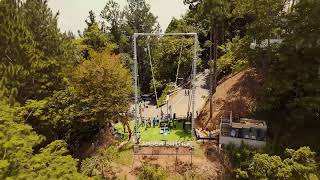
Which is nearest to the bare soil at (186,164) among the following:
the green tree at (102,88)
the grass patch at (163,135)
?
the grass patch at (163,135)

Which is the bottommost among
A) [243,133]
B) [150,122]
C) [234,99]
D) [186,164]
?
[186,164]

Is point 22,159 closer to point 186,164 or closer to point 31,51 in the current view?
point 31,51

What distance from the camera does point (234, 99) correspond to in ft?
100

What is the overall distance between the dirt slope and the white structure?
6.84 ft

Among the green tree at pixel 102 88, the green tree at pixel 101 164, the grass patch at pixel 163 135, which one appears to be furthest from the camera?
the grass patch at pixel 163 135

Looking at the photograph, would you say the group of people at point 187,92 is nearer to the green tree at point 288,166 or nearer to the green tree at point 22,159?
the green tree at point 288,166

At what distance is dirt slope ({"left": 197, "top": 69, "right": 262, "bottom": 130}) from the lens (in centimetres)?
2928

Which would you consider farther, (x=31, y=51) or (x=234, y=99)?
(x=234, y=99)

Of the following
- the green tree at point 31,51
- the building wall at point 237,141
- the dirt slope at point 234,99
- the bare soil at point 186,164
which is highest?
the green tree at point 31,51

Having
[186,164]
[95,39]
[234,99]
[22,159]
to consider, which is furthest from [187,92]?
[22,159]

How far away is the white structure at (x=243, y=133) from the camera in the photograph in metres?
26.2

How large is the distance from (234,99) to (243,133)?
4703mm

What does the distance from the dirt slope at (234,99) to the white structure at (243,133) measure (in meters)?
2.09

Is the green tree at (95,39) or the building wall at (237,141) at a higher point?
the green tree at (95,39)
